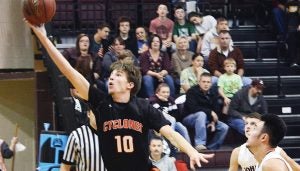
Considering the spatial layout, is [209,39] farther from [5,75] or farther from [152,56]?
[5,75]

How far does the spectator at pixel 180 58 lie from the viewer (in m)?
11.6

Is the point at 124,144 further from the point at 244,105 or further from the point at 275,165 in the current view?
the point at 244,105

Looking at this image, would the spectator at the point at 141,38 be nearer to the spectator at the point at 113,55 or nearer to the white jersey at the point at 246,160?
the spectator at the point at 113,55

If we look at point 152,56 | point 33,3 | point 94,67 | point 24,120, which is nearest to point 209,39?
point 152,56

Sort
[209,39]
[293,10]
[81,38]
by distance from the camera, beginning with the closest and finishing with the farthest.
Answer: [81,38], [209,39], [293,10]

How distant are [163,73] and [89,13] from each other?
297 centimetres

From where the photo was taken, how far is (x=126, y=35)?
1163 centimetres

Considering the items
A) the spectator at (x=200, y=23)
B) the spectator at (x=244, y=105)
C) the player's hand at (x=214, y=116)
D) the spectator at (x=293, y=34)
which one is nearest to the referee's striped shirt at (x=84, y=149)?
the player's hand at (x=214, y=116)

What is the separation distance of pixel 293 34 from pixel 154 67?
3085mm

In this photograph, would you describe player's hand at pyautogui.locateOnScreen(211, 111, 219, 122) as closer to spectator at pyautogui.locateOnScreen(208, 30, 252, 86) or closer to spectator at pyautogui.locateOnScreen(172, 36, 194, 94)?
spectator at pyautogui.locateOnScreen(208, 30, 252, 86)

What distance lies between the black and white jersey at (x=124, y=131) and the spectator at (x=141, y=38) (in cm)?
623

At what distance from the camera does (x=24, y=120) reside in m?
12.6

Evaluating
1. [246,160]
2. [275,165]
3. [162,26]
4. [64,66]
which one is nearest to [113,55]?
[162,26]

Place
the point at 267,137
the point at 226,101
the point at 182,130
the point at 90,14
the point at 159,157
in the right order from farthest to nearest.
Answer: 1. the point at 90,14
2. the point at 226,101
3. the point at 182,130
4. the point at 159,157
5. the point at 267,137
